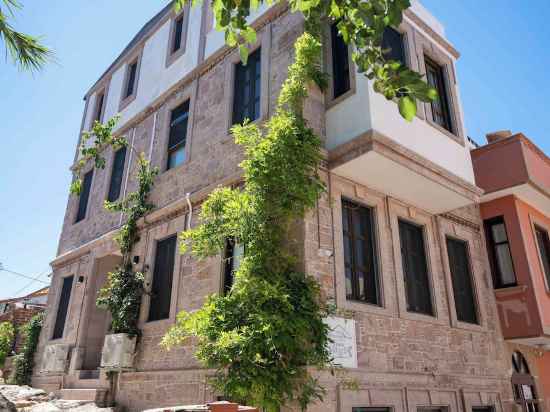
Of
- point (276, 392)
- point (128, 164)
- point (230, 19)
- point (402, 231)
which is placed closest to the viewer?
point (230, 19)

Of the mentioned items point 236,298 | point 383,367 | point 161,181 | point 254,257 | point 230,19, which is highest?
point 161,181

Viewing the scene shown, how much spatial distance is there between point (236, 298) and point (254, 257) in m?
0.60

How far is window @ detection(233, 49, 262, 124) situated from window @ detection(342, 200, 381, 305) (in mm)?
2738

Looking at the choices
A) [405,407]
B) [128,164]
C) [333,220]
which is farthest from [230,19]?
[128,164]

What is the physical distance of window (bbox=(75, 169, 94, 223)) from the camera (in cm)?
1330

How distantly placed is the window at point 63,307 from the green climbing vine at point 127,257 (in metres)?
1.71

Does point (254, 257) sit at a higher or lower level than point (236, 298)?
higher

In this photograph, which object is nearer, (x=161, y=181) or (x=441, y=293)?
(x=441, y=293)

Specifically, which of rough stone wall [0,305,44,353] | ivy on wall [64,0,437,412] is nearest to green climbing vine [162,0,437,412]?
ivy on wall [64,0,437,412]

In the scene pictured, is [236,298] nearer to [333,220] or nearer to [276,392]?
[276,392]

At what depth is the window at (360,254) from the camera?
7.18 metres

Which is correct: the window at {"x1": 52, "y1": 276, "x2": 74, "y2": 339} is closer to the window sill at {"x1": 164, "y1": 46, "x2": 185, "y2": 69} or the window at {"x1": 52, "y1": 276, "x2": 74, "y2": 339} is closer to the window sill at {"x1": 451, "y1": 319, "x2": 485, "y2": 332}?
the window sill at {"x1": 164, "y1": 46, "x2": 185, "y2": 69}

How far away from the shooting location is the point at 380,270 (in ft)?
24.6

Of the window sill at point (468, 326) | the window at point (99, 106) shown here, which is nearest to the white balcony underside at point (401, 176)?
the window sill at point (468, 326)
